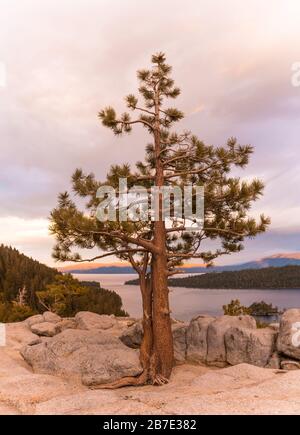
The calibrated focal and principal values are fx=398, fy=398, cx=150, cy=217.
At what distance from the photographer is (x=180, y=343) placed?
1276cm

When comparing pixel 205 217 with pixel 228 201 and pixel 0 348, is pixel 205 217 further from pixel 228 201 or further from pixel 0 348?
pixel 0 348

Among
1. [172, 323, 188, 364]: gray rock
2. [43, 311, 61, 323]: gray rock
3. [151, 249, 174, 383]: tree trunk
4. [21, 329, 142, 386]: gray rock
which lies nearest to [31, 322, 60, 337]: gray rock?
[43, 311, 61, 323]: gray rock

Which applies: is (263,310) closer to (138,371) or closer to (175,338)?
(175,338)

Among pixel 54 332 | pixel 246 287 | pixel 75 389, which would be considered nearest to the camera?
pixel 75 389

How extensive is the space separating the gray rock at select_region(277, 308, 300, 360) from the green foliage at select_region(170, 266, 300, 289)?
9908 cm

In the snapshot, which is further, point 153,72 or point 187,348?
point 187,348

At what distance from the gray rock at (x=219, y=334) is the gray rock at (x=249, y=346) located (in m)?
0.21

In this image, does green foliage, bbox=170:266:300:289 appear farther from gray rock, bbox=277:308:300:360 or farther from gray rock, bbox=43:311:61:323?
gray rock, bbox=277:308:300:360

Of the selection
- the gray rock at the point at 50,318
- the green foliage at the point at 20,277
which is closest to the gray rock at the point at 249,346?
the gray rock at the point at 50,318

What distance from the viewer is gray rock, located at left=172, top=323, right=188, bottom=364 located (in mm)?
12440

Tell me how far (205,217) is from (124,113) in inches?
150

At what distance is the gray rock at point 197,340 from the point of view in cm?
1215

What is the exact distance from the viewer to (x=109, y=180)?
988 centimetres

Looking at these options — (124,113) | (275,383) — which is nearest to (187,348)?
(275,383)
